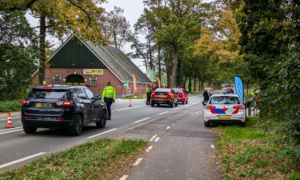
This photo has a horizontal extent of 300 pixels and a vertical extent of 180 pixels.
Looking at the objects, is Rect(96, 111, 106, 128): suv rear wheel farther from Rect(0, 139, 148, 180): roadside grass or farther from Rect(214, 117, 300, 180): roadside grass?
Rect(214, 117, 300, 180): roadside grass

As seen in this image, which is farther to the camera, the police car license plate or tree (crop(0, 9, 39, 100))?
tree (crop(0, 9, 39, 100))

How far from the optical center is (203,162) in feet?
23.4

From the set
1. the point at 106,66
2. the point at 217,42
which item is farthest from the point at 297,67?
the point at 106,66

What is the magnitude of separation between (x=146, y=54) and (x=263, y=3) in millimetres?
56203

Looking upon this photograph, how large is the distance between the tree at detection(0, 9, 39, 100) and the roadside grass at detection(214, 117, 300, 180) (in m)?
17.4

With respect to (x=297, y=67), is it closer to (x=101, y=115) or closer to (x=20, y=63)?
(x=101, y=115)

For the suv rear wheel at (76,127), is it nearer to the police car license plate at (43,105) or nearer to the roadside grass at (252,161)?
the police car license plate at (43,105)

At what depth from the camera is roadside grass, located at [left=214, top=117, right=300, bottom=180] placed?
573 centimetres

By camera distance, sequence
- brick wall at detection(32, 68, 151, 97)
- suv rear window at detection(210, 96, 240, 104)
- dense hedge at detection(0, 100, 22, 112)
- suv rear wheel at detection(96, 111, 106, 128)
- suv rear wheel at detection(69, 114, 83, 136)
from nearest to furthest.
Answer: suv rear wheel at detection(69, 114, 83, 136)
suv rear wheel at detection(96, 111, 106, 128)
suv rear window at detection(210, 96, 240, 104)
dense hedge at detection(0, 100, 22, 112)
brick wall at detection(32, 68, 151, 97)

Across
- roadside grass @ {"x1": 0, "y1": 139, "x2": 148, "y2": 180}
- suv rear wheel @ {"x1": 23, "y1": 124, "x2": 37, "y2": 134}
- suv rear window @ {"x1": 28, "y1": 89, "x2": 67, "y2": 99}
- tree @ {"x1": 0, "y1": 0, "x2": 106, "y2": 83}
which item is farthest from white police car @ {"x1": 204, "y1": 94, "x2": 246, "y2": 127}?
tree @ {"x1": 0, "y1": 0, "x2": 106, "y2": 83}

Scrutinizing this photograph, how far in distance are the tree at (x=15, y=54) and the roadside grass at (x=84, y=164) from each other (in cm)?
1592

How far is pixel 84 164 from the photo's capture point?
6.38 meters

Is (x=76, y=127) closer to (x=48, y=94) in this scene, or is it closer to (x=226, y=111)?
(x=48, y=94)

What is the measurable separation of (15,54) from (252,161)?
767 inches
